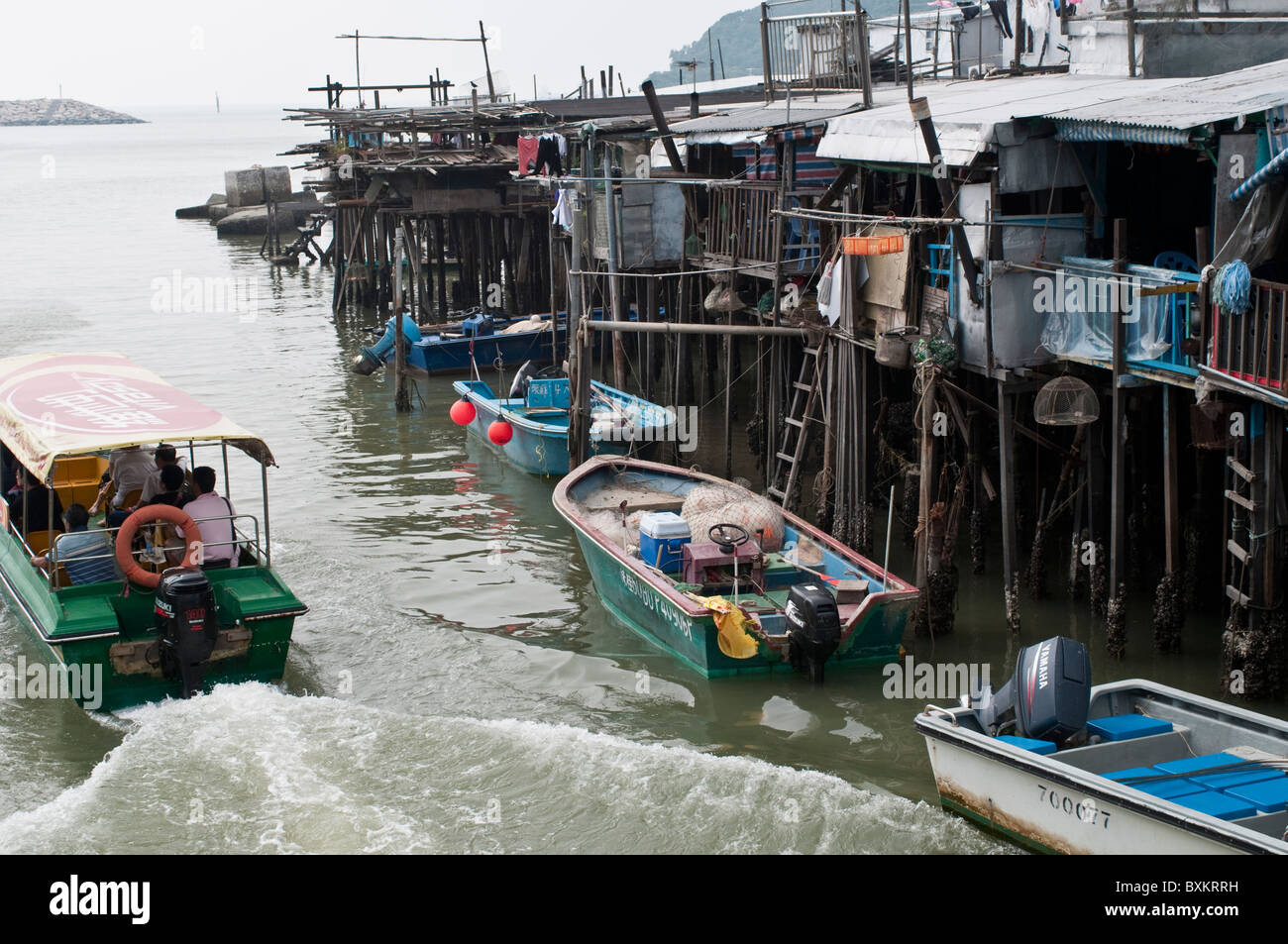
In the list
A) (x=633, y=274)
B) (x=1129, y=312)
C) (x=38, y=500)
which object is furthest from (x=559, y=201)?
(x=1129, y=312)

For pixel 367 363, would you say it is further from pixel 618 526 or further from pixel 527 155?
pixel 618 526

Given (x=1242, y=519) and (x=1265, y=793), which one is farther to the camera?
(x=1242, y=519)

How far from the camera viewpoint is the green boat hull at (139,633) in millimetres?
11281

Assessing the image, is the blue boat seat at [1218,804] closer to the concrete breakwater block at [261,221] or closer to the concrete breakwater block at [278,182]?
the concrete breakwater block at [261,221]

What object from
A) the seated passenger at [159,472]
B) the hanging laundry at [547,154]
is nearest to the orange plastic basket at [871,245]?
the seated passenger at [159,472]

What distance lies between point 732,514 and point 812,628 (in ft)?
7.96

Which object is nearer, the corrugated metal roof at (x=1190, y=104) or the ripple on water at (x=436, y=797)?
the ripple on water at (x=436, y=797)

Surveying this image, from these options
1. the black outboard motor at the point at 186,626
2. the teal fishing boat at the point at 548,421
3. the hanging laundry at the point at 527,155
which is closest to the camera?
the black outboard motor at the point at 186,626

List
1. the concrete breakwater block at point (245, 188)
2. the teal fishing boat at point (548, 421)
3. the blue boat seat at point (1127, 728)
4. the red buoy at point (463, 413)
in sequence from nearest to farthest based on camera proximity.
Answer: the blue boat seat at point (1127, 728) → the teal fishing boat at point (548, 421) → the red buoy at point (463, 413) → the concrete breakwater block at point (245, 188)

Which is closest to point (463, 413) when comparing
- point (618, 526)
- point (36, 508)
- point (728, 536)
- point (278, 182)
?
point (618, 526)

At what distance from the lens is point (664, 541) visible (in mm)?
13469
